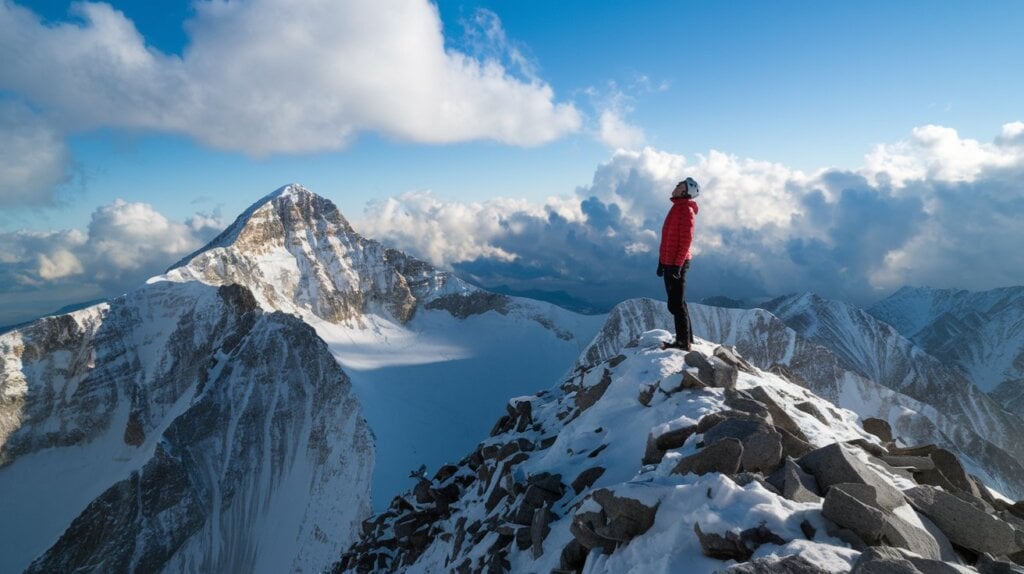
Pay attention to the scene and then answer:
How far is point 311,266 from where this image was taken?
159 m

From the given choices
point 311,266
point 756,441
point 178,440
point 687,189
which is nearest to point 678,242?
point 687,189

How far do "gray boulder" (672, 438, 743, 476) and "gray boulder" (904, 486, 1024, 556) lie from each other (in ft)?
9.30

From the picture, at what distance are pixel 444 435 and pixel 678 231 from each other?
10087 centimetres

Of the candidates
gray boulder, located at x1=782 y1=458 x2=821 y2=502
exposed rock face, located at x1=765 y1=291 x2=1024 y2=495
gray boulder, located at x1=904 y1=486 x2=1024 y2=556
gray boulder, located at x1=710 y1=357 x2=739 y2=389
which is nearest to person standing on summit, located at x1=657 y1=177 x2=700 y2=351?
gray boulder, located at x1=710 y1=357 x2=739 y2=389

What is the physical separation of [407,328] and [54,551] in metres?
101

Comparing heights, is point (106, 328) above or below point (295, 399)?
above

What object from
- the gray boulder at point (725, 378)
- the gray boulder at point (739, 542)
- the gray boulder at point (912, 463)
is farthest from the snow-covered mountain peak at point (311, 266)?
the gray boulder at point (739, 542)

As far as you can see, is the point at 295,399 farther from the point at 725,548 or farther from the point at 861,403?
the point at 861,403

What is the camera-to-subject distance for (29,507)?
105188 millimetres

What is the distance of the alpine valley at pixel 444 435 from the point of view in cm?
815

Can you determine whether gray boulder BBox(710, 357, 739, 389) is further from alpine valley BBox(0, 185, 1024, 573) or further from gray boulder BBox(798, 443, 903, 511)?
gray boulder BBox(798, 443, 903, 511)

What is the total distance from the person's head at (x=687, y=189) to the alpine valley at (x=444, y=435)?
4.96 meters

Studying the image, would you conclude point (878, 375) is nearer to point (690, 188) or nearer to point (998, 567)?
point (690, 188)

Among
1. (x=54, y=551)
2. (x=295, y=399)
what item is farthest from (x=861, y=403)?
(x=54, y=551)
